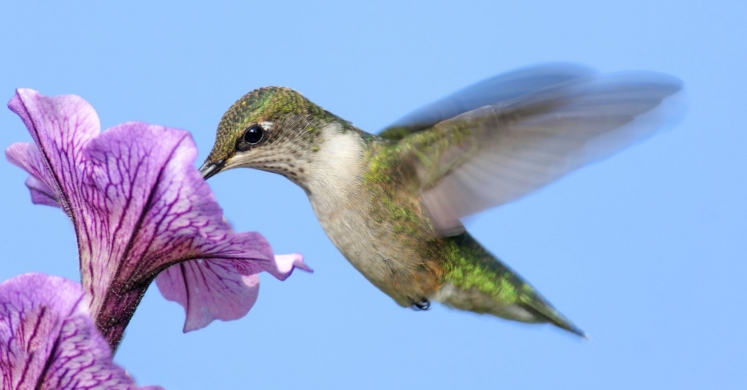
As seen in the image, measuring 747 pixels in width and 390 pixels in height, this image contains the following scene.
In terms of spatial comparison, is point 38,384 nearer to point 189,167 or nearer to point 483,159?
point 189,167

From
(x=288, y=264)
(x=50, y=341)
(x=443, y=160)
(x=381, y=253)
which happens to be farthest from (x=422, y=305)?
(x=50, y=341)

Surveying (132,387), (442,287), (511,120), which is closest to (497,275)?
(442,287)

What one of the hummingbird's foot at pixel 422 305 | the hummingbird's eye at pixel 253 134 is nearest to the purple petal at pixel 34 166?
the hummingbird's eye at pixel 253 134

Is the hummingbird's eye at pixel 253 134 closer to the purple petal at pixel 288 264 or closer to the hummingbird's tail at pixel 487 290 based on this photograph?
the purple petal at pixel 288 264

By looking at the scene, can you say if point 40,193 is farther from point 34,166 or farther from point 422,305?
point 422,305

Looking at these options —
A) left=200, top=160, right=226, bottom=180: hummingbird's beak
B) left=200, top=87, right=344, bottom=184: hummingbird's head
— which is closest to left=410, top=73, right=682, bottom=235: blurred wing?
left=200, top=87, right=344, bottom=184: hummingbird's head

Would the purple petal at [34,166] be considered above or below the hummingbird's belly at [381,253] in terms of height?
above
